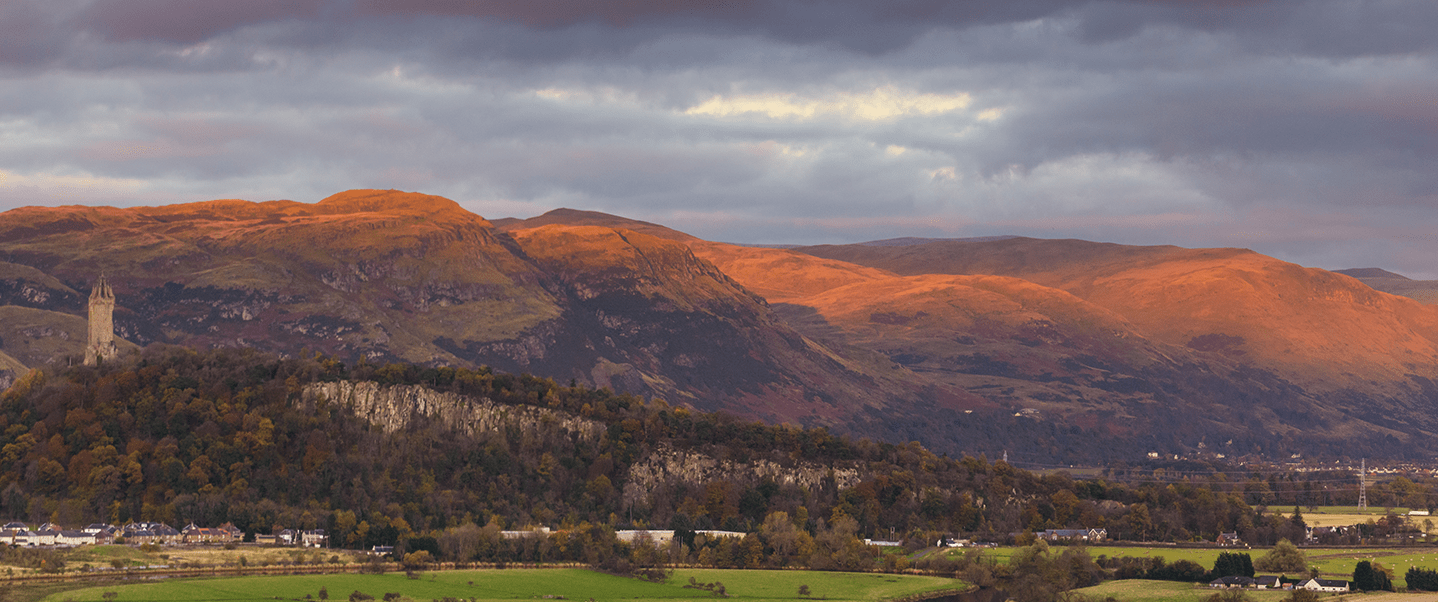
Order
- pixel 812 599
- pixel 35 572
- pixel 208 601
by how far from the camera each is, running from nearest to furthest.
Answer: pixel 208 601 → pixel 35 572 → pixel 812 599

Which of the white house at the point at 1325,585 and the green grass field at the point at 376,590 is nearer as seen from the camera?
the green grass field at the point at 376,590

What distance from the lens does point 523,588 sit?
192875 millimetres

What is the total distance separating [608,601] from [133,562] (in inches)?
2351

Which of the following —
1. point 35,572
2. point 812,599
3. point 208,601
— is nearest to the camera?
point 208,601

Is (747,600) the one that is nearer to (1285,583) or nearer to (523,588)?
(523,588)

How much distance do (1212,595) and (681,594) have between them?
6459cm

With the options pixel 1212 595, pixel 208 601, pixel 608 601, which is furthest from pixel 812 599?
pixel 208 601

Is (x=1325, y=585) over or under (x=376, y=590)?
over

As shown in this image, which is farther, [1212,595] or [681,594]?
[681,594]

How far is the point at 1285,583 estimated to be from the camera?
198125 mm

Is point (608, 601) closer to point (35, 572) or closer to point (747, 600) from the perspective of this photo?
point (747, 600)

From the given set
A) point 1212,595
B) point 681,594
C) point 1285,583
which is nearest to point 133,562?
point 681,594

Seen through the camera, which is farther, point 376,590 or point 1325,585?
point 1325,585

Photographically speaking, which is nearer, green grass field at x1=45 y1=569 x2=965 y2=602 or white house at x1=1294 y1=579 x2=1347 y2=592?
green grass field at x1=45 y1=569 x2=965 y2=602
